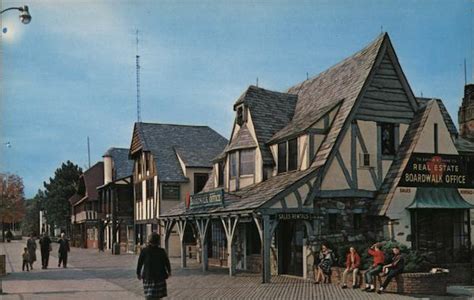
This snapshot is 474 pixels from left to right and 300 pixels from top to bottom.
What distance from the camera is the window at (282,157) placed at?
24.6 metres

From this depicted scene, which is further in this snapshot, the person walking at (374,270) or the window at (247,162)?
the window at (247,162)

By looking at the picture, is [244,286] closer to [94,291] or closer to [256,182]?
[94,291]

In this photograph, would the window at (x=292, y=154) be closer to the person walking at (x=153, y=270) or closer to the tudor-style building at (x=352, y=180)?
the tudor-style building at (x=352, y=180)

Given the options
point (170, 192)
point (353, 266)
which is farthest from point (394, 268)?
point (170, 192)

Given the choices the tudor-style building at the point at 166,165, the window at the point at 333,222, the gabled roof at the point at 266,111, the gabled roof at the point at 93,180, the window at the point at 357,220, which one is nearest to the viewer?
the window at the point at 333,222

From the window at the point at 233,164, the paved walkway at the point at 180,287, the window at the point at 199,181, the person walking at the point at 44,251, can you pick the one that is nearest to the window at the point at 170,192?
the window at the point at 199,181

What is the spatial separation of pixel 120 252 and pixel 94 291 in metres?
28.0

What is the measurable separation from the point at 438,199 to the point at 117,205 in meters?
29.1

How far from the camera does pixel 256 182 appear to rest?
25766 millimetres

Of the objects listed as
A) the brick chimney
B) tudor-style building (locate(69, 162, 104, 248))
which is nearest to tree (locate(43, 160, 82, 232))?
tudor-style building (locate(69, 162, 104, 248))

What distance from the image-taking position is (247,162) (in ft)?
86.7

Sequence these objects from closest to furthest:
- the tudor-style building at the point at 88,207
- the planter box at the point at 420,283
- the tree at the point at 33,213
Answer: the planter box at the point at 420,283
the tudor-style building at the point at 88,207
the tree at the point at 33,213

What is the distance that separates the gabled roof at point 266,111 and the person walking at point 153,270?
1407cm

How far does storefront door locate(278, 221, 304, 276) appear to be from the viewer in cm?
2236
